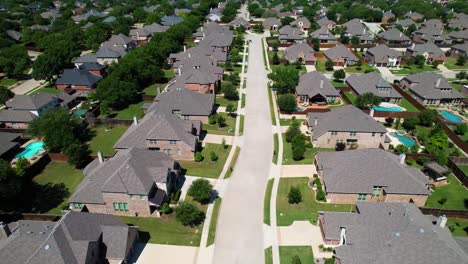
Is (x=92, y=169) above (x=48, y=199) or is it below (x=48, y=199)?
above

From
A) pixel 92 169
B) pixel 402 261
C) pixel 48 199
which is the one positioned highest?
pixel 402 261

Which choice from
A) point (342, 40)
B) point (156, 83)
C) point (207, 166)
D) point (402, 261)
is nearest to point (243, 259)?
point (402, 261)

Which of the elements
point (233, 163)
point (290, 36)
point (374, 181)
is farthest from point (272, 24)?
point (374, 181)

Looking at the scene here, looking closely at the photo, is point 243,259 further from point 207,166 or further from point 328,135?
point 328,135

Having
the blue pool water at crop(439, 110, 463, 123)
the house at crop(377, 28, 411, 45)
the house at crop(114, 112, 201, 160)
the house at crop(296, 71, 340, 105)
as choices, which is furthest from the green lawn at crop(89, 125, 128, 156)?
the house at crop(377, 28, 411, 45)

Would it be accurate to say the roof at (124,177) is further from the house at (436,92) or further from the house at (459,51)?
the house at (459,51)
